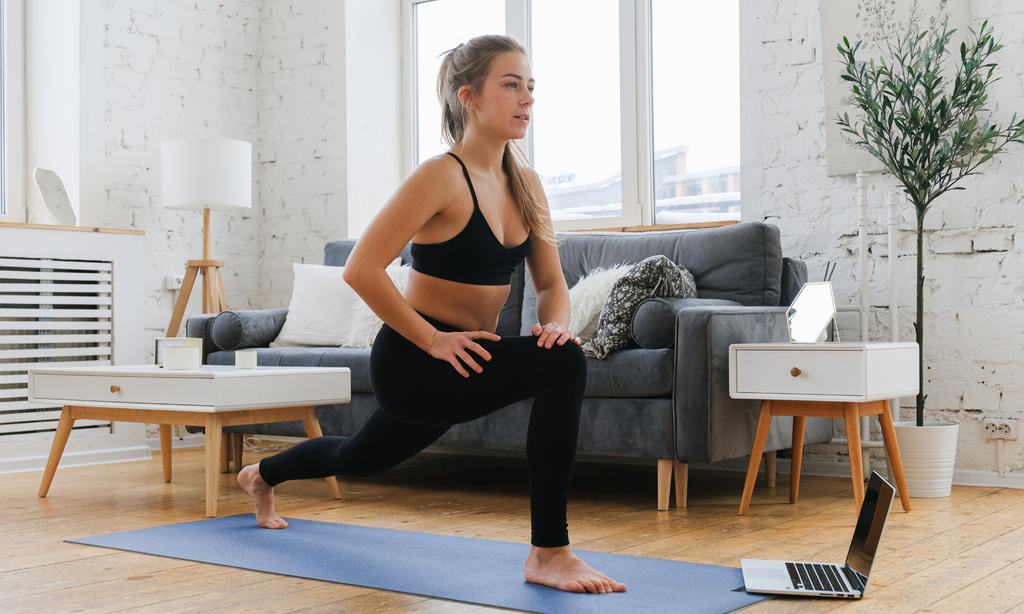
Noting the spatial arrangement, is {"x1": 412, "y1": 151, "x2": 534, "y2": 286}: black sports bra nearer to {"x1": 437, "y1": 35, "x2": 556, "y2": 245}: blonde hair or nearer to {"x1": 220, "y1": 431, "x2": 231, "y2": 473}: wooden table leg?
{"x1": 437, "y1": 35, "x2": 556, "y2": 245}: blonde hair

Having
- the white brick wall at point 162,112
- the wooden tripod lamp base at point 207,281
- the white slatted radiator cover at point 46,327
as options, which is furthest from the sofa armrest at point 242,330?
the white brick wall at point 162,112

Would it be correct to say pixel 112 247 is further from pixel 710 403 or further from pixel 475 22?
pixel 710 403

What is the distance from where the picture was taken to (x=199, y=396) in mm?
2988

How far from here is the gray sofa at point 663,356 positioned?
3004 mm

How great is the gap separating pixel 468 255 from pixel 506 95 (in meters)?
0.32

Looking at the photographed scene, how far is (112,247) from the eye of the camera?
177 inches

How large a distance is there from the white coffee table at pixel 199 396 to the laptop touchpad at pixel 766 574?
1.58 metres

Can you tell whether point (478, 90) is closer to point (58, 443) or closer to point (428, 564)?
point (428, 564)

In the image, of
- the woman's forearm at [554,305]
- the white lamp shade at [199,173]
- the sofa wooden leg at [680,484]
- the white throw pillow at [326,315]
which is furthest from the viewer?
the white lamp shade at [199,173]

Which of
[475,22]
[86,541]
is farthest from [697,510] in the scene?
[475,22]

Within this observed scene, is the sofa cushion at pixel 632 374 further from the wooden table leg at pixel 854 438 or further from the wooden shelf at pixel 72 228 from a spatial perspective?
the wooden shelf at pixel 72 228

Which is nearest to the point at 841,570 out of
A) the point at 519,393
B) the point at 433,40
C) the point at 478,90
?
the point at 519,393

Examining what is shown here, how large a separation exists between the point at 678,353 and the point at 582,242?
104 centimetres

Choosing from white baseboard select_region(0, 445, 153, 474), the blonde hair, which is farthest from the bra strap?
white baseboard select_region(0, 445, 153, 474)
